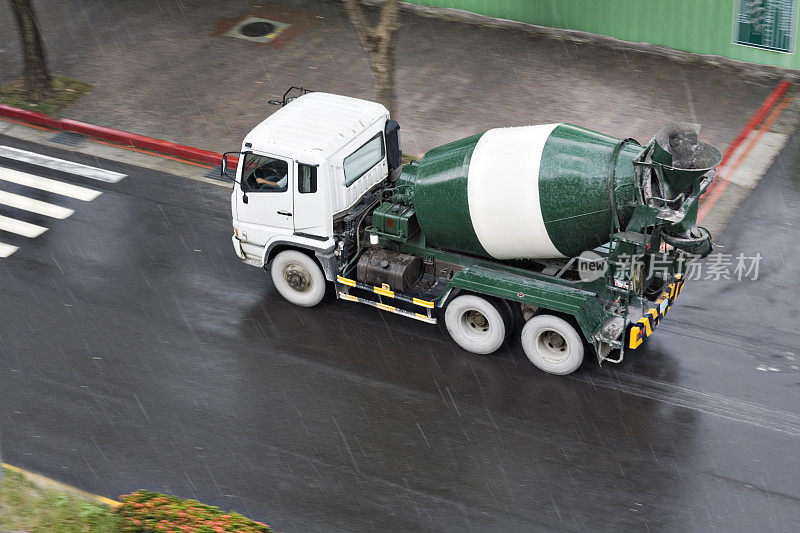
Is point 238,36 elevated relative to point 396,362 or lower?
elevated

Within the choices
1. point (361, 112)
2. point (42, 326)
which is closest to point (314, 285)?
point (361, 112)

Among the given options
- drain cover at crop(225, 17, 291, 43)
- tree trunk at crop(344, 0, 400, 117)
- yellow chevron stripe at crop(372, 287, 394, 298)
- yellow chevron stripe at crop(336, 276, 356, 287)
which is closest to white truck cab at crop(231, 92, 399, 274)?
yellow chevron stripe at crop(336, 276, 356, 287)

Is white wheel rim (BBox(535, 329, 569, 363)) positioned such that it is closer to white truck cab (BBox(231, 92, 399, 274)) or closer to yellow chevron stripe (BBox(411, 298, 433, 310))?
yellow chevron stripe (BBox(411, 298, 433, 310))

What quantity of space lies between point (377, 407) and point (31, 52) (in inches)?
510

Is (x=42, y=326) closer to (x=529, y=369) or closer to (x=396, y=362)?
(x=396, y=362)

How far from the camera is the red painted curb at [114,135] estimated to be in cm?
2006

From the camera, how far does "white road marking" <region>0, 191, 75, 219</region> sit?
1842cm

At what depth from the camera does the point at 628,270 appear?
12.9 m

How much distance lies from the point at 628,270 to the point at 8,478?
26.4 ft

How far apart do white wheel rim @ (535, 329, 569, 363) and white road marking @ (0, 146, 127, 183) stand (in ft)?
31.8

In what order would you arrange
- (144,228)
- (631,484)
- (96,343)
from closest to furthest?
(631,484), (96,343), (144,228)

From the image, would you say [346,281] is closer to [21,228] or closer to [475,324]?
[475,324]

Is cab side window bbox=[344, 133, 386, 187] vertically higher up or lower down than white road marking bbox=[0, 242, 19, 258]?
higher up

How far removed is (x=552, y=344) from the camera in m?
13.9
